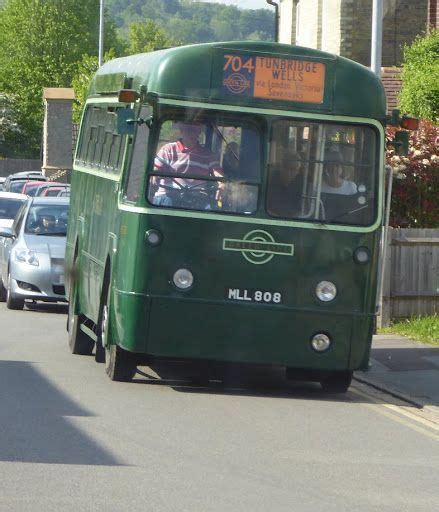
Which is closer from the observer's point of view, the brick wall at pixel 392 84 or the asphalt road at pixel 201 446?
the asphalt road at pixel 201 446

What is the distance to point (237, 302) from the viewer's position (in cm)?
1201

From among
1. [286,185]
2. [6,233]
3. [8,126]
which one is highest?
[8,126]

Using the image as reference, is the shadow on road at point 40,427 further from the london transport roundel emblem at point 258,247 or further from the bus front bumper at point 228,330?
the london transport roundel emblem at point 258,247

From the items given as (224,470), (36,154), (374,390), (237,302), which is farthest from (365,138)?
(36,154)

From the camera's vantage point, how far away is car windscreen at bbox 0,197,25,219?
87.9ft

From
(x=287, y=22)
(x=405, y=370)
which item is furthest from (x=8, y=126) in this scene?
(x=405, y=370)

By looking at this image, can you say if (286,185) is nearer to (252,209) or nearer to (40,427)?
(252,209)

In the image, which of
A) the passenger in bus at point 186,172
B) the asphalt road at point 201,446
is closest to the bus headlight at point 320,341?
the asphalt road at point 201,446

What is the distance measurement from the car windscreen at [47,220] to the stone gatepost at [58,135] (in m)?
36.7

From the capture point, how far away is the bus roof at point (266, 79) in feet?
39.3

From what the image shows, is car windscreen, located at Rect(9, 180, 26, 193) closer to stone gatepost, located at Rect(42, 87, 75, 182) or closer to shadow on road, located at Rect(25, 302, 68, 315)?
stone gatepost, located at Rect(42, 87, 75, 182)

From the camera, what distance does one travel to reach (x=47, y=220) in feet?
70.8

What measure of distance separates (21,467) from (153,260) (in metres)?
3.70

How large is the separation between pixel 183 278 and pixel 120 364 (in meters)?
1.28
